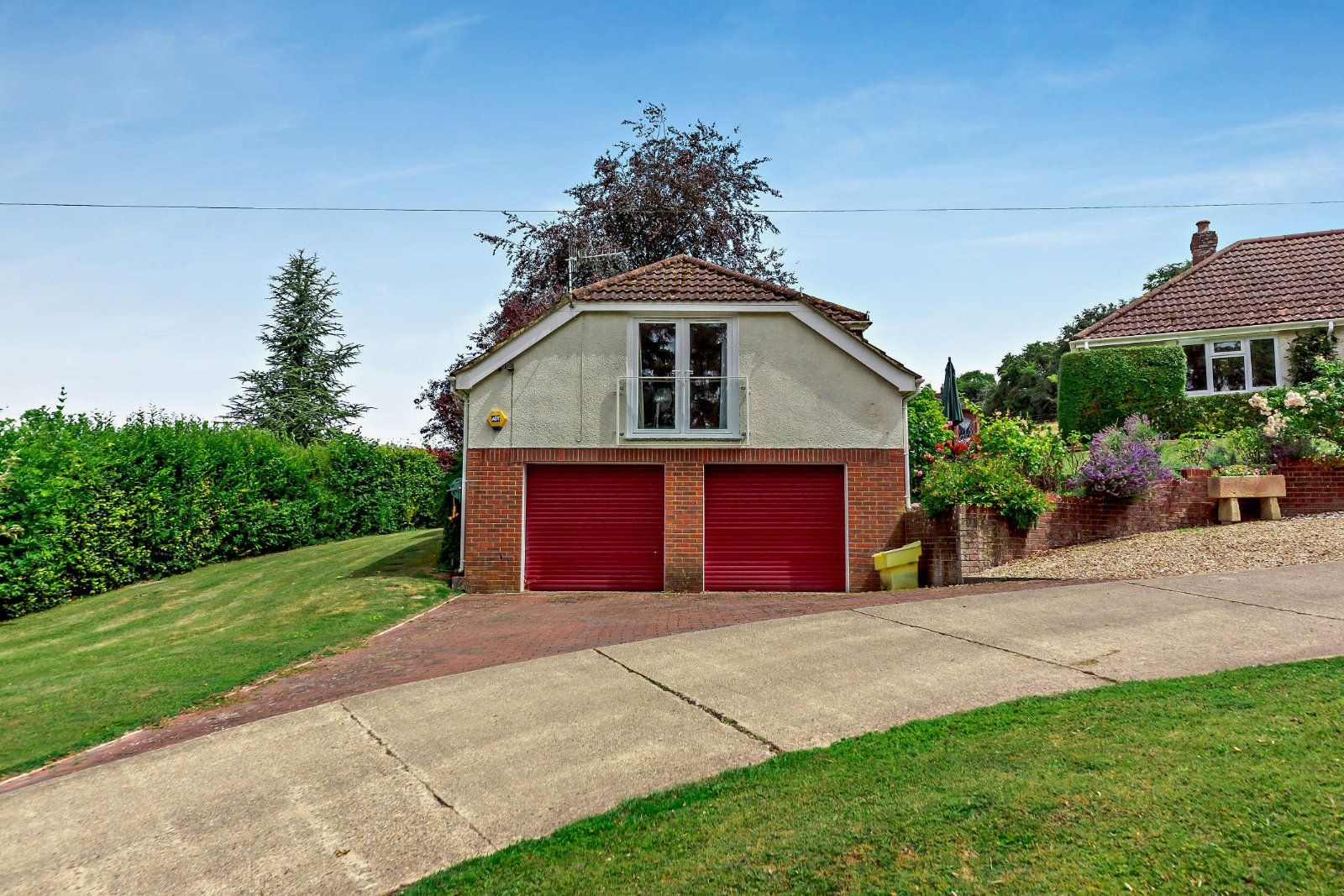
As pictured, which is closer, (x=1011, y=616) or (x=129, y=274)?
(x=1011, y=616)

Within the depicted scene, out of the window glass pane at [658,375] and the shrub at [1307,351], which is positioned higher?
the shrub at [1307,351]

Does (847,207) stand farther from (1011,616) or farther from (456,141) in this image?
(1011,616)

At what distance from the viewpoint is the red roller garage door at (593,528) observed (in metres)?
13.1

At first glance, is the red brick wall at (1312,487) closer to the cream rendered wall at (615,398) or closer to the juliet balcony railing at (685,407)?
the cream rendered wall at (615,398)

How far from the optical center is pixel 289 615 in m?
11.6

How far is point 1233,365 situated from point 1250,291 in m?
2.36

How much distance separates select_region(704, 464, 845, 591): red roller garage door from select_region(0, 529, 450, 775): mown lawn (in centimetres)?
462

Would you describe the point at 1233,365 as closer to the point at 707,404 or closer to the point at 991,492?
the point at 991,492

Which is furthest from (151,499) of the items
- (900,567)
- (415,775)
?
(900,567)

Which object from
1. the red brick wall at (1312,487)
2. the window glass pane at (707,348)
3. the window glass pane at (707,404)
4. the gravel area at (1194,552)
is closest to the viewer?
the gravel area at (1194,552)

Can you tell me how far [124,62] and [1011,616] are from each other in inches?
576

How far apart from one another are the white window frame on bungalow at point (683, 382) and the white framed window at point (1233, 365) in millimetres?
13277

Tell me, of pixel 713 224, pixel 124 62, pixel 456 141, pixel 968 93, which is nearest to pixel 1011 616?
pixel 968 93

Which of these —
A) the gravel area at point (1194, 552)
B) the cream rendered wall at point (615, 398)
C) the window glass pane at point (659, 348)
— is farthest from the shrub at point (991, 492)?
the window glass pane at point (659, 348)
